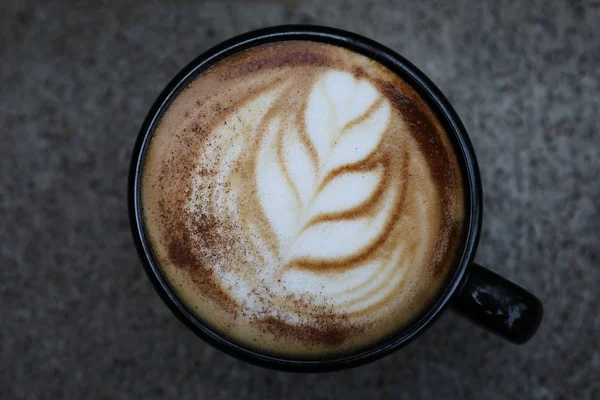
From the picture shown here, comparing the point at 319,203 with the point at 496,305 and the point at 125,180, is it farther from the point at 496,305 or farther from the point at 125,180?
the point at 125,180

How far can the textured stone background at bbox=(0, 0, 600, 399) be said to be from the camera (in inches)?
36.9

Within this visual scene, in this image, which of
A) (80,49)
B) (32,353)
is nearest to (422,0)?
(80,49)

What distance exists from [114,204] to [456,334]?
566 mm

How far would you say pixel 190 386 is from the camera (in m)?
0.94

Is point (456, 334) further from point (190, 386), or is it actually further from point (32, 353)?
point (32, 353)

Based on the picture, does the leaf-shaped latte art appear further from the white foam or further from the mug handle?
the mug handle

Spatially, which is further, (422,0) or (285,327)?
(422,0)

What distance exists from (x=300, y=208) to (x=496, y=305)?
25 cm

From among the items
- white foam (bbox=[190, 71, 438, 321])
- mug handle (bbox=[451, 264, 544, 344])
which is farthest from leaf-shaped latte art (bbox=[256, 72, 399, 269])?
mug handle (bbox=[451, 264, 544, 344])

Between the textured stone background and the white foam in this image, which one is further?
the textured stone background

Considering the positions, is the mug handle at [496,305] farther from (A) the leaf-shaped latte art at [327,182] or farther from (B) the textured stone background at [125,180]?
(B) the textured stone background at [125,180]

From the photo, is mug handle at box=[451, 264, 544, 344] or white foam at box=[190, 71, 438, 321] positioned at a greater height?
white foam at box=[190, 71, 438, 321]

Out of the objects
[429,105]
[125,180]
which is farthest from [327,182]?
[125,180]

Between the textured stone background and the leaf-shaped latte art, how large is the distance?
0.31 metres
